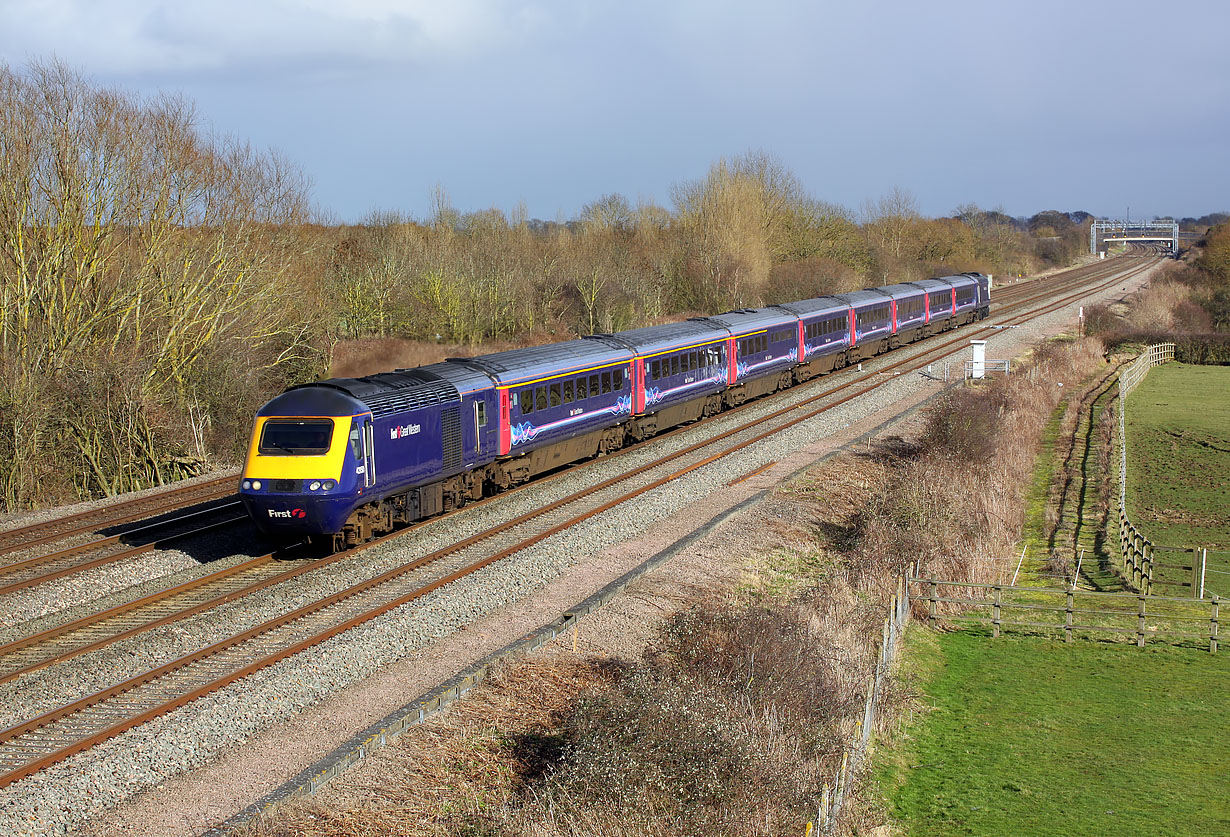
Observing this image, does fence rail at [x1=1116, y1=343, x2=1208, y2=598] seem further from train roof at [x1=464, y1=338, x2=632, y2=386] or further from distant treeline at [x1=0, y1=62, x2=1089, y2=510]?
distant treeline at [x1=0, y1=62, x2=1089, y2=510]

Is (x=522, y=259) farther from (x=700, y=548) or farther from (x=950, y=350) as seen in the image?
(x=700, y=548)

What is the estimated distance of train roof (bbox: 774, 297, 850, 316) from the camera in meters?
39.8

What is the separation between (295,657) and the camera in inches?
534

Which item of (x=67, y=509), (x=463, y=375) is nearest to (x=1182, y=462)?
(x=463, y=375)

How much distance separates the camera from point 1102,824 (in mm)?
11812

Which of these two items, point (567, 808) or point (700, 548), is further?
point (700, 548)

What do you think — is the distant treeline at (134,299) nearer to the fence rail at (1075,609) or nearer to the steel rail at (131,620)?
the steel rail at (131,620)

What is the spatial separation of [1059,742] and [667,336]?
17849 mm

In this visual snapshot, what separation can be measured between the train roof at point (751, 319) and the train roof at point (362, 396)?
589 inches

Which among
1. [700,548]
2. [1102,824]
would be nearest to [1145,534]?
[700,548]

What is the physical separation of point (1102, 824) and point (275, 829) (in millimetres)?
8709

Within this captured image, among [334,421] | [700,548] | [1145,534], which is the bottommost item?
[1145,534]

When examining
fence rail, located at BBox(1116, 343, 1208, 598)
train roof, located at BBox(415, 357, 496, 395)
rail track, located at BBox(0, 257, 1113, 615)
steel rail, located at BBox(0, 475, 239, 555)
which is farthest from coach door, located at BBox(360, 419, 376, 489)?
fence rail, located at BBox(1116, 343, 1208, 598)

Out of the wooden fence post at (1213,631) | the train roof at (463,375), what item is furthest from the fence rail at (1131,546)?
the train roof at (463,375)
